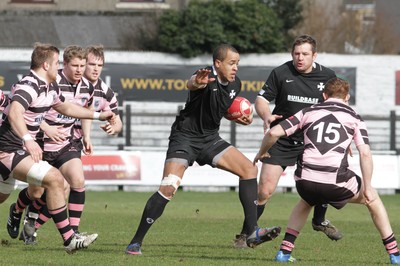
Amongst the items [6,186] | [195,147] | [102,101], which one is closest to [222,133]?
[102,101]

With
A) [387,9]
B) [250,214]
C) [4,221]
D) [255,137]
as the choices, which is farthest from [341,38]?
[250,214]

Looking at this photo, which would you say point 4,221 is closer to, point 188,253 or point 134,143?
point 188,253

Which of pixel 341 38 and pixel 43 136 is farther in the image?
pixel 341 38

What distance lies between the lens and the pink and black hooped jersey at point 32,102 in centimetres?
1052

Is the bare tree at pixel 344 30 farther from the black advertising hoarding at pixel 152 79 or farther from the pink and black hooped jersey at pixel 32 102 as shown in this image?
the pink and black hooped jersey at pixel 32 102

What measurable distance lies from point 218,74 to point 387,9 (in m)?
30.7

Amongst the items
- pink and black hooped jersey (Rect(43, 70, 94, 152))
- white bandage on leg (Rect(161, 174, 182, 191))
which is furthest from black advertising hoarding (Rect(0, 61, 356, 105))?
white bandage on leg (Rect(161, 174, 182, 191))

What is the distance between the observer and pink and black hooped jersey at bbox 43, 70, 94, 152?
11.8 metres

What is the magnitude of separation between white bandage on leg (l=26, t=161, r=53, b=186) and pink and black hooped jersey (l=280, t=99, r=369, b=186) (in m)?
2.41

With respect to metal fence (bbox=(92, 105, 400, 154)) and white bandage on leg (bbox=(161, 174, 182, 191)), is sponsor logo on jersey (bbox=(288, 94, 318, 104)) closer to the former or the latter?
white bandage on leg (bbox=(161, 174, 182, 191))

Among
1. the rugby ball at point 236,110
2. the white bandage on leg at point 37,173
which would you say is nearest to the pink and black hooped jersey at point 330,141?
the rugby ball at point 236,110

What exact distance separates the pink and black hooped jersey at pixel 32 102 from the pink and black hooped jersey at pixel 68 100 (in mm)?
665

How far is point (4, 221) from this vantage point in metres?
15.0

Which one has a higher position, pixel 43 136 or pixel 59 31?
pixel 43 136
